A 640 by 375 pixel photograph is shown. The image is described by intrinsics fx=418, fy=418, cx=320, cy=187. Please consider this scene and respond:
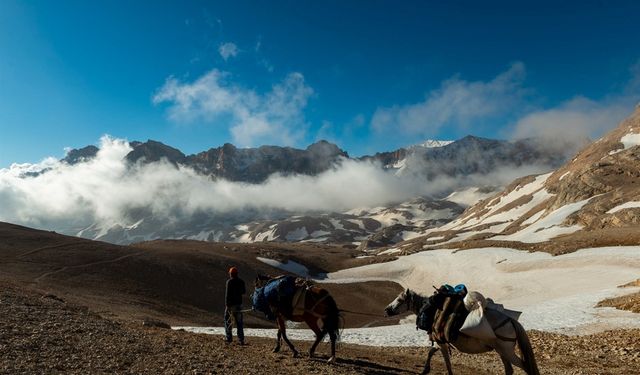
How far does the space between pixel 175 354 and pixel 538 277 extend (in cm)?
5094

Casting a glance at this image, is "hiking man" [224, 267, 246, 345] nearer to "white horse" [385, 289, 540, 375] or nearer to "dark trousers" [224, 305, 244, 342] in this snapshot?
"dark trousers" [224, 305, 244, 342]

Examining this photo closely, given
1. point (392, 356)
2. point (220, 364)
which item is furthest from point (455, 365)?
point (220, 364)

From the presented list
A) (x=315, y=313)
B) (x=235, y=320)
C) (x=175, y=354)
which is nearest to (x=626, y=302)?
(x=315, y=313)

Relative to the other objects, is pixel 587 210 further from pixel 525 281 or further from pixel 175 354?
pixel 175 354

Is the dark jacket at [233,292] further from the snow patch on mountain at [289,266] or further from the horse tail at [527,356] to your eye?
the snow patch on mountain at [289,266]

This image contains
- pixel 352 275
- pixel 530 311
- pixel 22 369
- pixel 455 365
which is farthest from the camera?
pixel 352 275

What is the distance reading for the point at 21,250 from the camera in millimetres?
53469

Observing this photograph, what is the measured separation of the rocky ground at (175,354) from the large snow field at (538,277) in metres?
6.21

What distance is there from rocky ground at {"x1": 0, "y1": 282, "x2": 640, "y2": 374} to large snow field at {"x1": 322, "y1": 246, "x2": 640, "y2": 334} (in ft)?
20.4

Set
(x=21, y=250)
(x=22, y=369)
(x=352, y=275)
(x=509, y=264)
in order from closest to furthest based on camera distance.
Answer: (x=22, y=369), (x=21, y=250), (x=509, y=264), (x=352, y=275)

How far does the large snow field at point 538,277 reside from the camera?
29609 millimetres

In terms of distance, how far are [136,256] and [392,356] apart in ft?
151

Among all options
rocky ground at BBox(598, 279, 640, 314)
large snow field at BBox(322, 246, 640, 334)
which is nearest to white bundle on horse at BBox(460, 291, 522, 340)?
large snow field at BBox(322, 246, 640, 334)

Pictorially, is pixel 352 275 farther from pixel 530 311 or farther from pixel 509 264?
pixel 530 311
